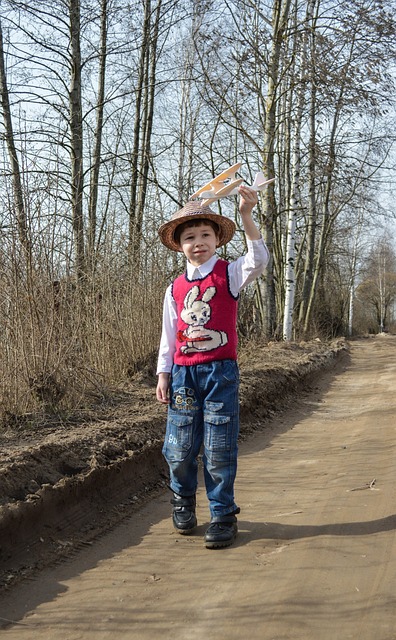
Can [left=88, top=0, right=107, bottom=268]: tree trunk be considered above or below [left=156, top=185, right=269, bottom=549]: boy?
above

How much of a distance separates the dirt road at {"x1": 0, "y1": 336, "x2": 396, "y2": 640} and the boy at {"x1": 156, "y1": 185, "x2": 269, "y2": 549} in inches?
10.6

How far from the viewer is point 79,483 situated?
4.57 m

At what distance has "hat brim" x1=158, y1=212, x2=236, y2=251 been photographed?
13.5 feet

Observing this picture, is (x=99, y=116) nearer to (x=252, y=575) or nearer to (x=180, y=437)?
(x=180, y=437)

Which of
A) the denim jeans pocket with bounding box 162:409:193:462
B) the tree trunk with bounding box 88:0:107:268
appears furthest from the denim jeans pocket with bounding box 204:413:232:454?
the tree trunk with bounding box 88:0:107:268

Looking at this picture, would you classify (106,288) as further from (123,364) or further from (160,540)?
(160,540)

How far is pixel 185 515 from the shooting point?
163 inches

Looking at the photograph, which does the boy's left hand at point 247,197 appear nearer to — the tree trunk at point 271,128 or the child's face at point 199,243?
the child's face at point 199,243

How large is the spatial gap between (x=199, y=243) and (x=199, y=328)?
517mm

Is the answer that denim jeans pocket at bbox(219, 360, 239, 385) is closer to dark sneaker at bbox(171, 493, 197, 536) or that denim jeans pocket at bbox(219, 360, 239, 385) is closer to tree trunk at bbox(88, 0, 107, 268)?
dark sneaker at bbox(171, 493, 197, 536)

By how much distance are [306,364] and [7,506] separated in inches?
368

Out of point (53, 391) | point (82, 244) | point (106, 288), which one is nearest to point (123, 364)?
point (106, 288)

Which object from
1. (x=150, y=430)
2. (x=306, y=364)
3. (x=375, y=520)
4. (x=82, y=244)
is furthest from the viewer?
(x=306, y=364)

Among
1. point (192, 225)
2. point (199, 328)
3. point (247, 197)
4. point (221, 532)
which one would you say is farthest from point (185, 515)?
point (247, 197)
